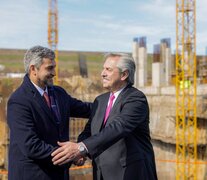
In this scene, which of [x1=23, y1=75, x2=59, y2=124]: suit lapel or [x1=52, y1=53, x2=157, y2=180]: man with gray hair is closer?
[x1=52, y1=53, x2=157, y2=180]: man with gray hair

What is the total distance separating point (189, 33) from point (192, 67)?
1.88 metres

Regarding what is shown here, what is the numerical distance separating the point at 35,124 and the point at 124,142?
58 centimetres

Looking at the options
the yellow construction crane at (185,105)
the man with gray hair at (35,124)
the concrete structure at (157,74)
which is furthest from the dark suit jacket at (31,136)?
the concrete structure at (157,74)

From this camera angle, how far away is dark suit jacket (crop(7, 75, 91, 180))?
2467mm

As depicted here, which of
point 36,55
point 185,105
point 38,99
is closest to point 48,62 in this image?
point 36,55

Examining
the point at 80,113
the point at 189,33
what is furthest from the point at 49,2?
the point at 80,113

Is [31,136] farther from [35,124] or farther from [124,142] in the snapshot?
[124,142]

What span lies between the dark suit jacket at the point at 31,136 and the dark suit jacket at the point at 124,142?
9.4 inches

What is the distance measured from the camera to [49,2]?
3197 centimetres

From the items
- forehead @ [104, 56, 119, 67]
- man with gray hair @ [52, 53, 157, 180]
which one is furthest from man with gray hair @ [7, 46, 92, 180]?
forehead @ [104, 56, 119, 67]

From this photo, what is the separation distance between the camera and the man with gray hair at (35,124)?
2477 mm

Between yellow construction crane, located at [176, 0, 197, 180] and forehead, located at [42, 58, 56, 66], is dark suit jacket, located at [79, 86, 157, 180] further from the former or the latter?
yellow construction crane, located at [176, 0, 197, 180]

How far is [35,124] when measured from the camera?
2.54 metres

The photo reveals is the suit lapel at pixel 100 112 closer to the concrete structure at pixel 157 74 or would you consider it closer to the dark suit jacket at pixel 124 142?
the dark suit jacket at pixel 124 142
